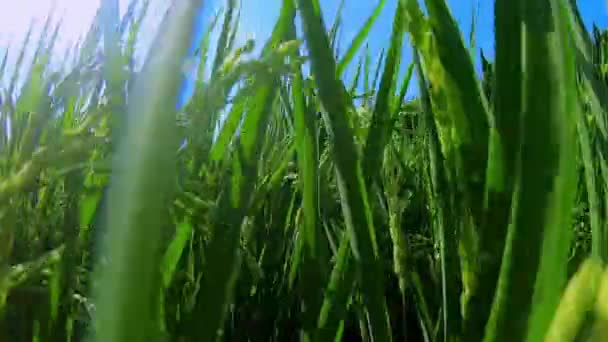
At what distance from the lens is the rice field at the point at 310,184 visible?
0.51 feet

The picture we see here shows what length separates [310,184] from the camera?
1.35 feet

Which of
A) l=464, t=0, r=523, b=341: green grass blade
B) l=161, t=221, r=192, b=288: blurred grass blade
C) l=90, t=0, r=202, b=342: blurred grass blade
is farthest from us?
l=161, t=221, r=192, b=288: blurred grass blade

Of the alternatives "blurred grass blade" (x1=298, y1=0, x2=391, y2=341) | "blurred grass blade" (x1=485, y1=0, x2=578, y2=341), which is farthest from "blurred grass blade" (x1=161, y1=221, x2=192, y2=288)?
"blurred grass blade" (x1=485, y1=0, x2=578, y2=341)

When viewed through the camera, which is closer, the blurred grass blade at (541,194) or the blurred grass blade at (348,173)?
the blurred grass blade at (541,194)

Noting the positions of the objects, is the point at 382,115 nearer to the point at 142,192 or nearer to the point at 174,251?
the point at 174,251

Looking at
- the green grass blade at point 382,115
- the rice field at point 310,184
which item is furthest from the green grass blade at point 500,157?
the green grass blade at point 382,115

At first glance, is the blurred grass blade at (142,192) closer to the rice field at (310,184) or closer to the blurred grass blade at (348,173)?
the rice field at (310,184)

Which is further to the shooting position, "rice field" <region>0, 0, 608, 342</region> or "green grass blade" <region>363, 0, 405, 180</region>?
"green grass blade" <region>363, 0, 405, 180</region>

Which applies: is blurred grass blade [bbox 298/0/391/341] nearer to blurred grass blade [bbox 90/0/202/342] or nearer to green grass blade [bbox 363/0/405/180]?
green grass blade [bbox 363/0/405/180]

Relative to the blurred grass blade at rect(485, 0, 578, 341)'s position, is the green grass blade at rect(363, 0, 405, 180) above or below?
above

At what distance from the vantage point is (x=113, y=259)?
5.8 inches

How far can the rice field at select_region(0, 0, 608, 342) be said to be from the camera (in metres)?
0.16

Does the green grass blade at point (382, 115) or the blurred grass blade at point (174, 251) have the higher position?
the green grass blade at point (382, 115)

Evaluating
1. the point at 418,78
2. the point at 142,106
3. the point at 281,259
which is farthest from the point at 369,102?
the point at 142,106
